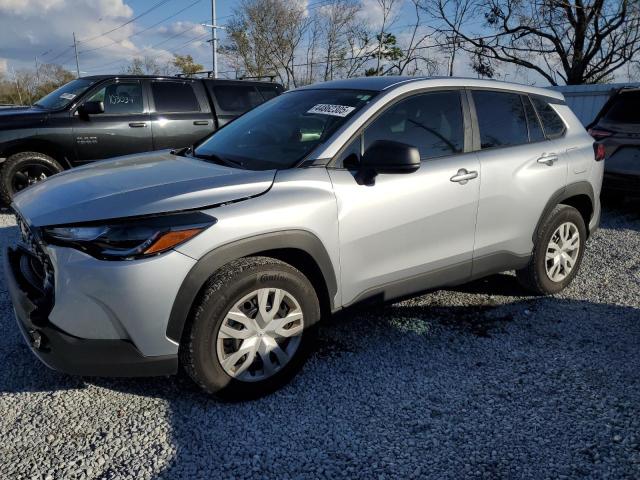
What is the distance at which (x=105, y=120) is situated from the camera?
714 cm

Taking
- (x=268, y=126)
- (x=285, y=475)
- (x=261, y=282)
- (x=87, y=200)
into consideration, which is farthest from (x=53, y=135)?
(x=285, y=475)

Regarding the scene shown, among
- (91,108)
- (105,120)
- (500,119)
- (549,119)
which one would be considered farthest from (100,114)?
(549,119)

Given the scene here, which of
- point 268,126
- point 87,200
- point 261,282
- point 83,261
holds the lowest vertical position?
point 261,282

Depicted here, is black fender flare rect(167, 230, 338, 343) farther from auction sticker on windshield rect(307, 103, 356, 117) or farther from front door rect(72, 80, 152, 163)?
front door rect(72, 80, 152, 163)

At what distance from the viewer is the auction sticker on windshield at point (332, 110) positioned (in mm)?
3150

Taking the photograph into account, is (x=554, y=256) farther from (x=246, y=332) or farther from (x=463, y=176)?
(x=246, y=332)

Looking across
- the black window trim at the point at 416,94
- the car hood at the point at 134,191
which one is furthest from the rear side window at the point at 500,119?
the car hood at the point at 134,191

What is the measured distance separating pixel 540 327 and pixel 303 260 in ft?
6.42

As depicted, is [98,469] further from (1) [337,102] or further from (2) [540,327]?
(2) [540,327]

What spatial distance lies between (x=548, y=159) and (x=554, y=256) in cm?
79

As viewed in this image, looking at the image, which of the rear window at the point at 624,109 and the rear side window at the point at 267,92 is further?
the rear side window at the point at 267,92

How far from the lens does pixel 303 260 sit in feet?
9.36

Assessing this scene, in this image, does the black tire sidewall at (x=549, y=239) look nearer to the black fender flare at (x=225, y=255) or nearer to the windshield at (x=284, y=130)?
the windshield at (x=284, y=130)

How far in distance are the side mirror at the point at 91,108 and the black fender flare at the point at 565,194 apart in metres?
5.54
